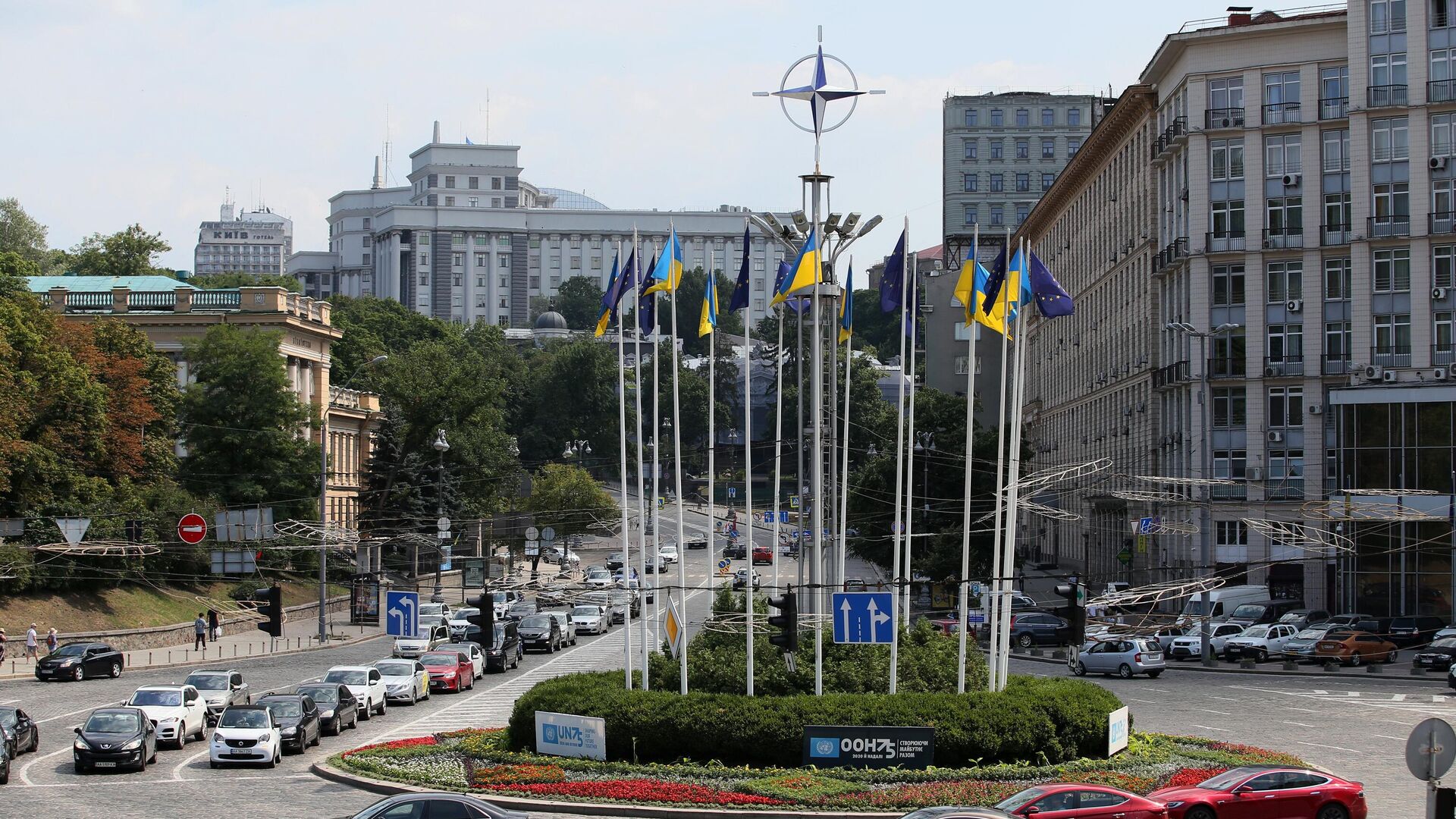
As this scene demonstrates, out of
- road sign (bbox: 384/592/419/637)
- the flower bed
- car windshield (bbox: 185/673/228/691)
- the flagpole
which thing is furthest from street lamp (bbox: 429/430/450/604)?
the flower bed

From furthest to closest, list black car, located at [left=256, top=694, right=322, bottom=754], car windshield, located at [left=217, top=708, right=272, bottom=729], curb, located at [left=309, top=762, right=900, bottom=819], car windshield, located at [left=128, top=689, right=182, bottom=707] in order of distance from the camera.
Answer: car windshield, located at [left=128, top=689, right=182, bottom=707], black car, located at [left=256, top=694, right=322, bottom=754], car windshield, located at [left=217, top=708, right=272, bottom=729], curb, located at [left=309, top=762, right=900, bottom=819]

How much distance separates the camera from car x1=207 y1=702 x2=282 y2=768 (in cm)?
3478

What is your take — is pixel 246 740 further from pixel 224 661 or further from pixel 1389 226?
pixel 1389 226

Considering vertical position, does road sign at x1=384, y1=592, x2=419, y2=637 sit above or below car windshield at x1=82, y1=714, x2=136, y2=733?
above

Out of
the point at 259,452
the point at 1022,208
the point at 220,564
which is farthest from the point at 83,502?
the point at 1022,208

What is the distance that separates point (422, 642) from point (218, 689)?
18.1m

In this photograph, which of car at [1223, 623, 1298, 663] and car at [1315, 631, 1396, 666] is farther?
car at [1223, 623, 1298, 663]

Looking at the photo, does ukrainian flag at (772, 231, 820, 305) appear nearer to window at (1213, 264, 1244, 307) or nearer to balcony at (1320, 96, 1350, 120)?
window at (1213, 264, 1244, 307)

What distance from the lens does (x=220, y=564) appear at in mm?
62750

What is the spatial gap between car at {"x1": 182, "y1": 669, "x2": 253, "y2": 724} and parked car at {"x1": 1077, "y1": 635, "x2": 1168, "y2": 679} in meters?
27.6

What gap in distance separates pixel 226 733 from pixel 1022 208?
13258 centimetres

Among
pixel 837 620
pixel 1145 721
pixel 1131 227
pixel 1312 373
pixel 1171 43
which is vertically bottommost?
pixel 1145 721

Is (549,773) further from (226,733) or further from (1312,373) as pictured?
(1312,373)

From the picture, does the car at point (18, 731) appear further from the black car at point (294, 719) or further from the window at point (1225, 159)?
the window at point (1225, 159)
